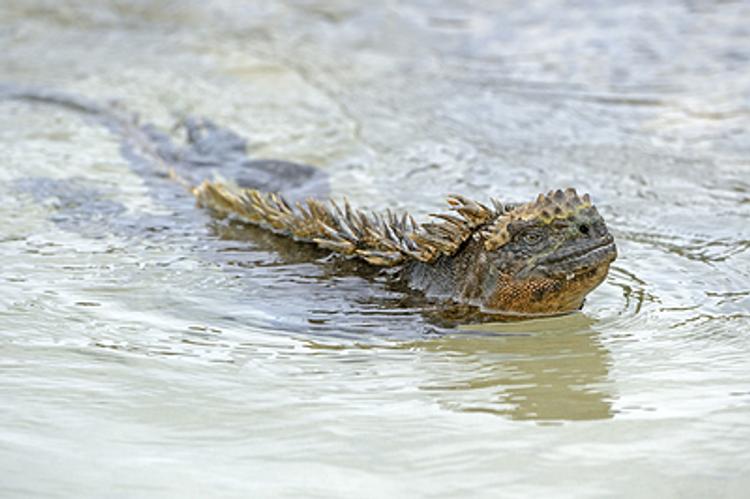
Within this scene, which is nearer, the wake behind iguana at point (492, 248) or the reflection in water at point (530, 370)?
the reflection in water at point (530, 370)

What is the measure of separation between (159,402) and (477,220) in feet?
5.92

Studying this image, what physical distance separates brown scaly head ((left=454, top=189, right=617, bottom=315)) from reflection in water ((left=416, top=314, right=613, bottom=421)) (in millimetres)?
132

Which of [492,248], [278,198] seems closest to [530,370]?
[492,248]

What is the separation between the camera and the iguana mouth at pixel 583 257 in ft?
15.9

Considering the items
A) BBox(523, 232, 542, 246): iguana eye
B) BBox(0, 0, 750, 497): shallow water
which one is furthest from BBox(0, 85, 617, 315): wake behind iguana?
BBox(0, 0, 750, 497): shallow water

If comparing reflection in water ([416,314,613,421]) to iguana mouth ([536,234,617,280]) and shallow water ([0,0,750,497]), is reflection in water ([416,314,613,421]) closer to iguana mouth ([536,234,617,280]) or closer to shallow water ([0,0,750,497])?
shallow water ([0,0,750,497])

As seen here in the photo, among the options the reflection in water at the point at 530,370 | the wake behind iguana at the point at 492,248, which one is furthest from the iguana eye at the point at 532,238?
the reflection in water at the point at 530,370

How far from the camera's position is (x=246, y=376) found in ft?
14.6

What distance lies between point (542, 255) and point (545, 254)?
0.01 metres

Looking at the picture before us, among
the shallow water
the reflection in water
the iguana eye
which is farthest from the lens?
the iguana eye

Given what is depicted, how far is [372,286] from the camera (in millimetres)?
5566

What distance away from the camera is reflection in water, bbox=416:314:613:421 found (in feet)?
13.7

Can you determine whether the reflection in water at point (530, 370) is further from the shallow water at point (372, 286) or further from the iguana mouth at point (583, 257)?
the iguana mouth at point (583, 257)

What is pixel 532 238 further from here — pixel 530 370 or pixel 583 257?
pixel 530 370
